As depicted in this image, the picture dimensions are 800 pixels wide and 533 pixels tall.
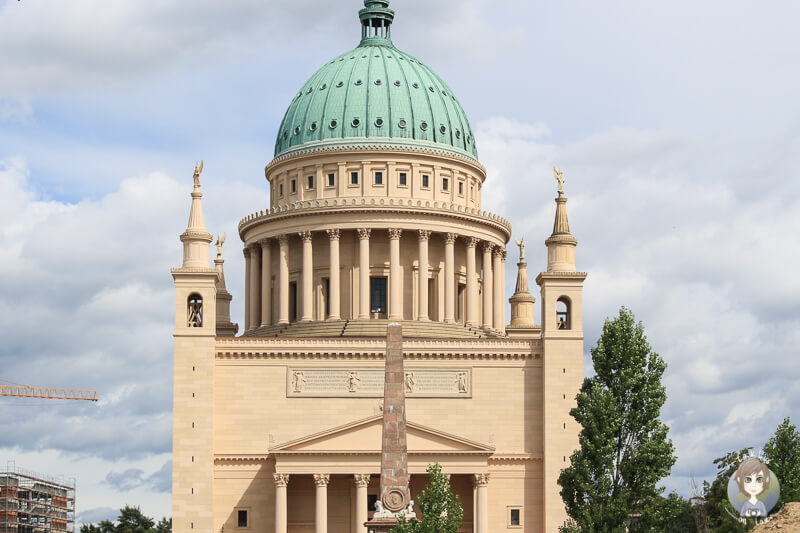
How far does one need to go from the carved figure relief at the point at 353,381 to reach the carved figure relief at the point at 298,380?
9.69ft

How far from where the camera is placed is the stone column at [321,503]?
3949 inches

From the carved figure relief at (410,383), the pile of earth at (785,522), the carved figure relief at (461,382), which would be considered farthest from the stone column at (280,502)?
the pile of earth at (785,522)

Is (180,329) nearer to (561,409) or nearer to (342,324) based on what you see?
(342,324)

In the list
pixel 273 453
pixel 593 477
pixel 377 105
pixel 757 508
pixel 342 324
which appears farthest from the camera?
pixel 377 105

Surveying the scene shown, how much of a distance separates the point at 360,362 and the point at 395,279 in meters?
14.2

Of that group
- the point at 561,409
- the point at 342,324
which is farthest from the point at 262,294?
the point at 561,409

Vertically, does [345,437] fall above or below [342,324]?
below

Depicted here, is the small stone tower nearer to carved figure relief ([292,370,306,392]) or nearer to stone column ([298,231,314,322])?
carved figure relief ([292,370,306,392])

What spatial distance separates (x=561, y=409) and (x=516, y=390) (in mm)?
3514

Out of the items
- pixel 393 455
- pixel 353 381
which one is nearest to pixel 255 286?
pixel 353 381


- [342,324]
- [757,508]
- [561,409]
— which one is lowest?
[757,508]

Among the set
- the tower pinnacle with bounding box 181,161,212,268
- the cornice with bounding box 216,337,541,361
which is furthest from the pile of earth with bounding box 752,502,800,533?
the tower pinnacle with bounding box 181,161,212,268

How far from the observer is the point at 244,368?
105m

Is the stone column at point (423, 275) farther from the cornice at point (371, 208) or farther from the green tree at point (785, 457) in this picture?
the green tree at point (785, 457)
